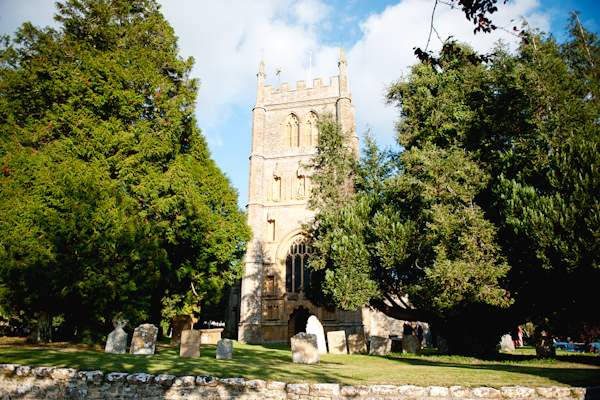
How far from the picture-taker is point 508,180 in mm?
11398

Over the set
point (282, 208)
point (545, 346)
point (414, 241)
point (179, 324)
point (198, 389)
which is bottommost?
point (545, 346)

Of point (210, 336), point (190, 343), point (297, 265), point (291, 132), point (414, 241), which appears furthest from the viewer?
point (291, 132)

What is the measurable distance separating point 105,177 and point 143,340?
553 cm

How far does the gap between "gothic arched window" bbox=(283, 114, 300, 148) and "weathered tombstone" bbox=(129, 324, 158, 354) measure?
19.4 m

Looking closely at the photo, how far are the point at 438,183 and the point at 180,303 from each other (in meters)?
11.6

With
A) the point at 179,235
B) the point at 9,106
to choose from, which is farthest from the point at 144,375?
the point at 9,106

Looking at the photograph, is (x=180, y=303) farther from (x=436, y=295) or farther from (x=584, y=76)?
(x=584, y=76)

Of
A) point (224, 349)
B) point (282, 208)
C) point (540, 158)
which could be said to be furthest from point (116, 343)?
point (282, 208)

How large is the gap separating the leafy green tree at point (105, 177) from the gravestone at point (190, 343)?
1.70m

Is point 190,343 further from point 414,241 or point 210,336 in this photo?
point 210,336

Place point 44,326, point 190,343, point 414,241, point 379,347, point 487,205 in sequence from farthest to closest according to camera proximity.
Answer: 1. point 379,347
2. point 414,241
3. point 487,205
4. point 44,326
5. point 190,343

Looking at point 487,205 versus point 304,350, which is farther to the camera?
point 487,205

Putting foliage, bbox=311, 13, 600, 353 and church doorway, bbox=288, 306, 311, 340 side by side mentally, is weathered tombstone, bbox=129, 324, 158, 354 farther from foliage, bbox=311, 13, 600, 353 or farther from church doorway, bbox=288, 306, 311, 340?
church doorway, bbox=288, 306, 311, 340

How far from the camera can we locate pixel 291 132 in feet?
94.5
